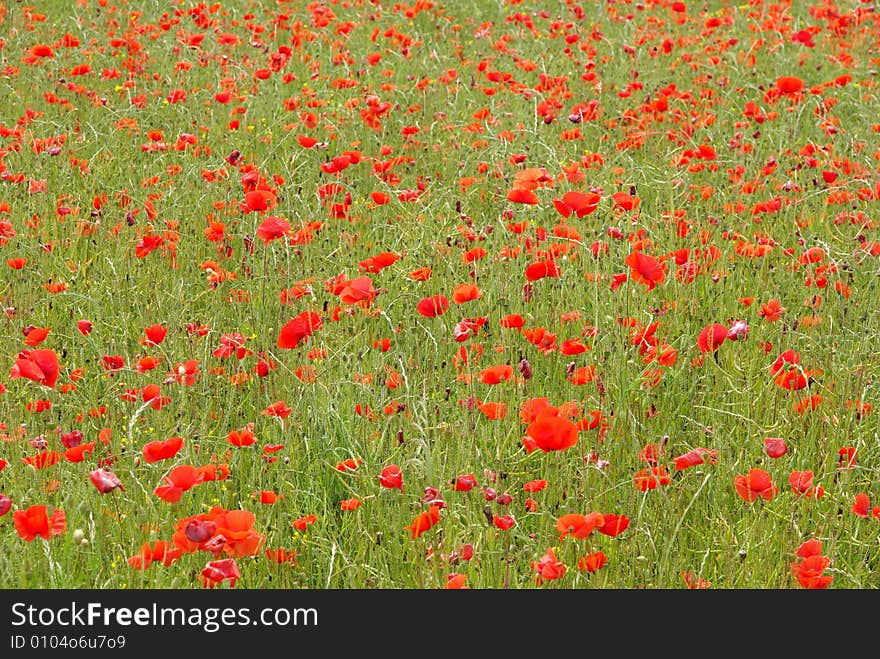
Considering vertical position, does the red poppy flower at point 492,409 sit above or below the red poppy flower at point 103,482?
above

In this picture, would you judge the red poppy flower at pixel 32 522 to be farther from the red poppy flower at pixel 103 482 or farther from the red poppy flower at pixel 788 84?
the red poppy flower at pixel 788 84

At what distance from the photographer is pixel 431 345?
315 centimetres

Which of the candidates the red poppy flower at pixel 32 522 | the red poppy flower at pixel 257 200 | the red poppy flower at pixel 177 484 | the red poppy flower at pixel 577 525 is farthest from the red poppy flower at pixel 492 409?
the red poppy flower at pixel 257 200

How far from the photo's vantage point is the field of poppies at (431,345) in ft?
7.11

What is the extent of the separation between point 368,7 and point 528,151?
349 centimetres

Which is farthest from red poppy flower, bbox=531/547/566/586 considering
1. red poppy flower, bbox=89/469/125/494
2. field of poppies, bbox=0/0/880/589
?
red poppy flower, bbox=89/469/125/494

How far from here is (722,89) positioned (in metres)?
6.03

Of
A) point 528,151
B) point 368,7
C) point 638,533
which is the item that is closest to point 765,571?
point 638,533

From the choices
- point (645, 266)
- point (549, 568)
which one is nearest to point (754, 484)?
point (549, 568)

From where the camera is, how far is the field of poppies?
2168mm

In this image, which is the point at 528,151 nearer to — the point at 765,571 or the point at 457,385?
the point at 457,385

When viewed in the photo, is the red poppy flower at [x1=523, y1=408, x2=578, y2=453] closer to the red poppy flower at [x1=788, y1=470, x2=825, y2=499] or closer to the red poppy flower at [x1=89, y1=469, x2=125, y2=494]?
the red poppy flower at [x1=788, y1=470, x2=825, y2=499]

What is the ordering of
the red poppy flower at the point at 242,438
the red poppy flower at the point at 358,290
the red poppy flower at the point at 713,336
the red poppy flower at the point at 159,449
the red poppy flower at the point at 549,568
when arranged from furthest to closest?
the red poppy flower at the point at 358,290
the red poppy flower at the point at 713,336
the red poppy flower at the point at 242,438
the red poppy flower at the point at 159,449
the red poppy flower at the point at 549,568

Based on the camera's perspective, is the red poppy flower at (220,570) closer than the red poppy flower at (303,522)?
Yes
